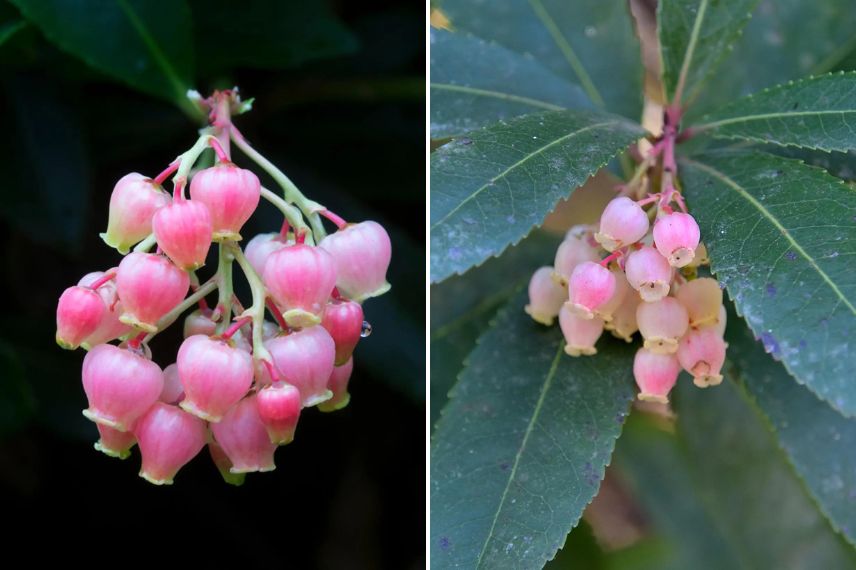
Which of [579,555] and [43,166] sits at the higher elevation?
[43,166]

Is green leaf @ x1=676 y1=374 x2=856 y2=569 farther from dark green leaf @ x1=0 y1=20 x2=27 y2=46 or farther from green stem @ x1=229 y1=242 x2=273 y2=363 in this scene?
dark green leaf @ x1=0 y1=20 x2=27 y2=46

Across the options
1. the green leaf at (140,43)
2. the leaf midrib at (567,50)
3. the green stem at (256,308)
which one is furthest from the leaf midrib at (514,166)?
the green leaf at (140,43)

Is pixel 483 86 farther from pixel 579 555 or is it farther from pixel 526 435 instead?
pixel 579 555

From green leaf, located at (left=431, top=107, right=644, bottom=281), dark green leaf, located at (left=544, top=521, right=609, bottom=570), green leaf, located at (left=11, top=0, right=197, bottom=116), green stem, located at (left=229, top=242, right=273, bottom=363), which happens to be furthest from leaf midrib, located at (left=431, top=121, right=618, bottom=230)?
dark green leaf, located at (left=544, top=521, right=609, bottom=570)

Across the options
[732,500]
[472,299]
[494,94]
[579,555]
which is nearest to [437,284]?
[472,299]

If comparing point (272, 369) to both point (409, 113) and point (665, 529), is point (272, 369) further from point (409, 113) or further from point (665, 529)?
point (409, 113)

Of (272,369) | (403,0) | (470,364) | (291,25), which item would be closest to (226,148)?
(272,369)

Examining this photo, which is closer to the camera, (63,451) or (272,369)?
(272,369)
